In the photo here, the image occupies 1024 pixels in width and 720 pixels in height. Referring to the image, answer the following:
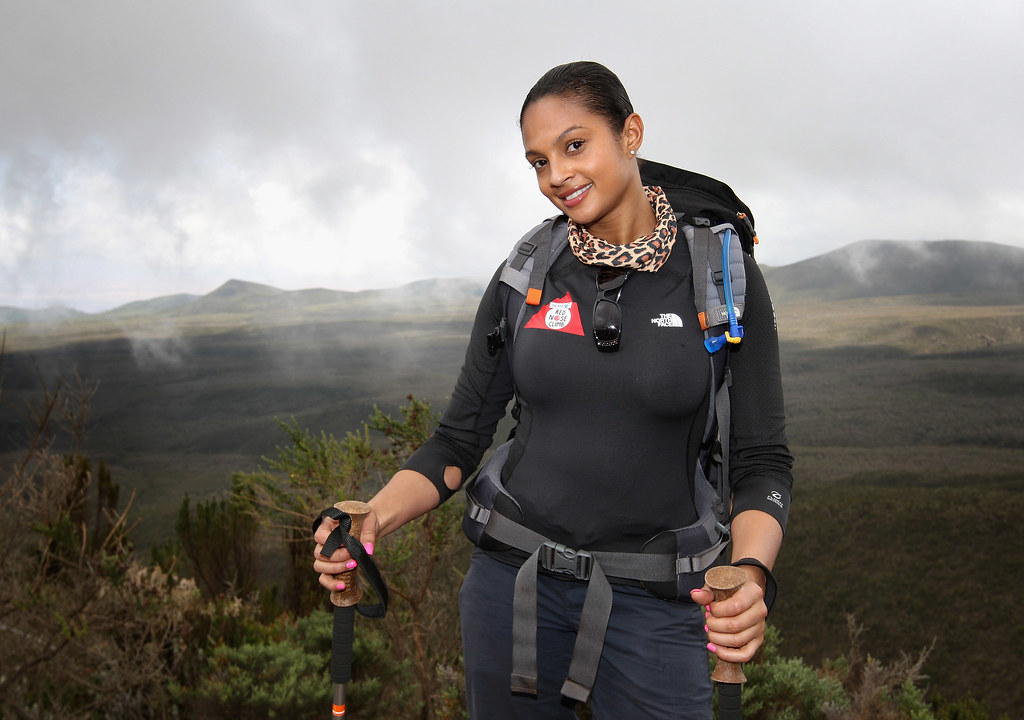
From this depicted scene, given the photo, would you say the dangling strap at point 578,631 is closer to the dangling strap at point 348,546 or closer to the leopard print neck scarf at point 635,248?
the dangling strap at point 348,546

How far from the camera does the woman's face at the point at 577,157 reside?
1.55 metres

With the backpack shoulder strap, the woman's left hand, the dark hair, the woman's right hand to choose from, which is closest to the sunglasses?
the backpack shoulder strap

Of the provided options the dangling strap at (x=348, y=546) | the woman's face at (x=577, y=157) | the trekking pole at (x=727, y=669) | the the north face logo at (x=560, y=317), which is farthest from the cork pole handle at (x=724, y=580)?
the woman's face at (x=577, y=157)

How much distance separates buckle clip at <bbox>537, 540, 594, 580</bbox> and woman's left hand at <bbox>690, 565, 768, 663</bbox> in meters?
0.31

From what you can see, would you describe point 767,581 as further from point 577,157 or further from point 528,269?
point 577,157

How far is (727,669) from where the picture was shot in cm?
121

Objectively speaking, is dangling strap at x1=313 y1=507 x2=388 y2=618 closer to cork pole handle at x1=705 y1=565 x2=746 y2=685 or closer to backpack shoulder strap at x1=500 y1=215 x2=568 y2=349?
backpack shoulder strap at x1=500 y1=215 x2=568 y2=349

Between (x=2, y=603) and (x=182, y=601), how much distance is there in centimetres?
178

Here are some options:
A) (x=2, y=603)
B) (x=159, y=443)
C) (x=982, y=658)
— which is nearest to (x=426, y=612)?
(x=2, y=603)

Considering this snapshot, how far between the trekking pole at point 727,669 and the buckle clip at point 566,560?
12.5 inches

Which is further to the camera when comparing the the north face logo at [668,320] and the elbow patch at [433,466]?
the elbow patch at [433,466]

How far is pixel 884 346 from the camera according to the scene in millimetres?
20141

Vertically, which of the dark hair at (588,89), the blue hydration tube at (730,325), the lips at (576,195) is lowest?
the blue hydration tube at (730,325)

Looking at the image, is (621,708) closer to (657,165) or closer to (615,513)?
(615,513)
